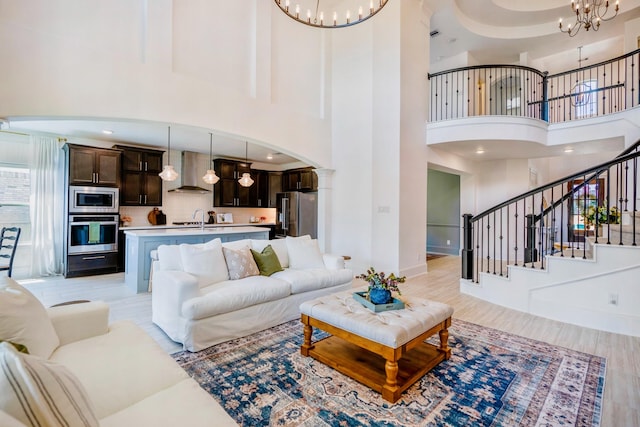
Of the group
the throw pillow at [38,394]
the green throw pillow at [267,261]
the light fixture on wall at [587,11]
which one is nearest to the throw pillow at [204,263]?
the green throw pillow at [267,261]

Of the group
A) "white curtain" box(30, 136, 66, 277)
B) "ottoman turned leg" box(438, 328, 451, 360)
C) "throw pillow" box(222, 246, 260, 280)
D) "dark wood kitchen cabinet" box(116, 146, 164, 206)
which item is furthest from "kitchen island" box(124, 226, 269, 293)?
"ottoman turned leg" box(438, 328, 451, 360)

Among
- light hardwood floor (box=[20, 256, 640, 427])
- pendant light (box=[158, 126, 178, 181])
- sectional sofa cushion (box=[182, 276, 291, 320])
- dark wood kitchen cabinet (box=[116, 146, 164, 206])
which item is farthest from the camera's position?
dark wood kitchen cabinet (box=[116, 146, 164, 206])

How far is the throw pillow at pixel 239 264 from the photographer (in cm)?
344

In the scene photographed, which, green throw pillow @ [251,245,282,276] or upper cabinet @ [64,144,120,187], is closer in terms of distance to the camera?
green throw pillow @ [251,245,282,276]

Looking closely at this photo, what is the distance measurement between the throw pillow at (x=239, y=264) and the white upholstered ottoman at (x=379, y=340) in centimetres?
115

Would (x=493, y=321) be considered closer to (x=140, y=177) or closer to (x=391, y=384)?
(x=391, y=384)

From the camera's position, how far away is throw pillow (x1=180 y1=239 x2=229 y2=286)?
3.15 meters

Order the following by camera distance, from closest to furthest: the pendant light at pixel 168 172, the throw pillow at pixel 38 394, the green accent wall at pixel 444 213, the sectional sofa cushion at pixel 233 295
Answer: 1. the throw pillow at pixel 38 394
2. the sectional sofa cushion at pixel 233 295
3. the pendant light at pixel 168 172
4. the green accent wall at pixel 444 213

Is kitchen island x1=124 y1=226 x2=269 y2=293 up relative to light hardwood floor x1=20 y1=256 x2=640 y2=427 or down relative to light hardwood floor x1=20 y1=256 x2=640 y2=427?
up

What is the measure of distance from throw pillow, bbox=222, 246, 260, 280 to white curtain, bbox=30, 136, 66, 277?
443 cm

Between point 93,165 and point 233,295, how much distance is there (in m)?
4.93

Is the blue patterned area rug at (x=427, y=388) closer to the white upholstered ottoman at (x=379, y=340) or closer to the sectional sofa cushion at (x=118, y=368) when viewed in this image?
the white upholstered ottoman at (x=379, y=340)

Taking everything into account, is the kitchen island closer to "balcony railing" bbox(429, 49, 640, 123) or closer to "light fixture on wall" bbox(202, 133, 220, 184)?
"light fixture on wall" bbox(202, 133, 220, 184)

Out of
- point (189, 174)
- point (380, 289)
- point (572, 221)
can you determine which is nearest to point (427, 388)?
point (380, 289)
